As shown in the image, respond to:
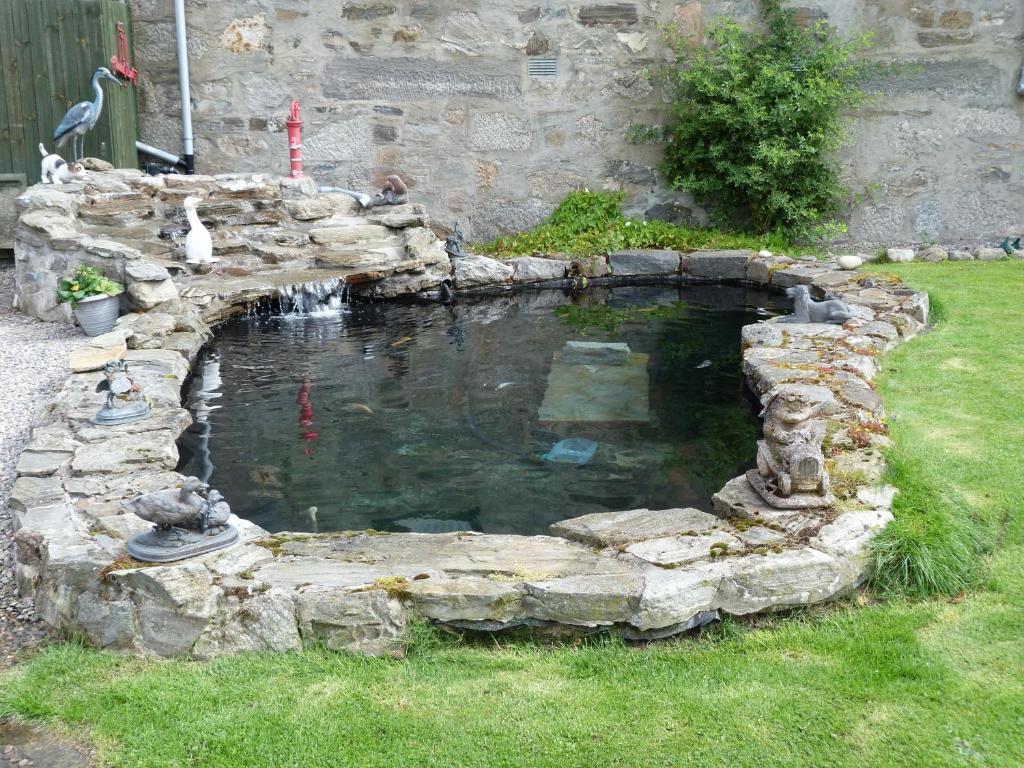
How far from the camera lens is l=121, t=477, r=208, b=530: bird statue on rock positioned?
3215mm

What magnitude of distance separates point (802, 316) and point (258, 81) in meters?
6.19

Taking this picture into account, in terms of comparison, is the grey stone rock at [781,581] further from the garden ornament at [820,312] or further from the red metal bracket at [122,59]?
the red metal bracket at [122,59]

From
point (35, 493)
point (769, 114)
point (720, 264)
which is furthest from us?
point (769, 114)

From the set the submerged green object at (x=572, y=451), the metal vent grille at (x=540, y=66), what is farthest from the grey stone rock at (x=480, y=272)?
the submerged green object at (x=572, y=451)

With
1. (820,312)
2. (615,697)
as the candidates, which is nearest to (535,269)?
(820,312)

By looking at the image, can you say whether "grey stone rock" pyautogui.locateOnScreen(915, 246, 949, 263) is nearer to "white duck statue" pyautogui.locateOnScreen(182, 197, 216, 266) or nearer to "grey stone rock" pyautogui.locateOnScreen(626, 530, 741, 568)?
"white duck statue" pyautogui.locateOnScreen(182, 197, 216, 266)

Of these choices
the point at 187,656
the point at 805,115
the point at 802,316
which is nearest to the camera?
the point at 187,656

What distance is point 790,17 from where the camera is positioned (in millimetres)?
9508

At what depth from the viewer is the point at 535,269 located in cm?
894

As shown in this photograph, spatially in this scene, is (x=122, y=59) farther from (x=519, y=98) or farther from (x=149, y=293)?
(x=519, y=98)

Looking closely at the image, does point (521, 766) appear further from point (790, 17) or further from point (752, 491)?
point (790, 17)

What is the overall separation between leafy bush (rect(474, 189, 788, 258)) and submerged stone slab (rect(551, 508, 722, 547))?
226 inches

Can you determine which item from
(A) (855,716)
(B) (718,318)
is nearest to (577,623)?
(A) (855,716)

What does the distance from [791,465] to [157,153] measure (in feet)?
26.6
